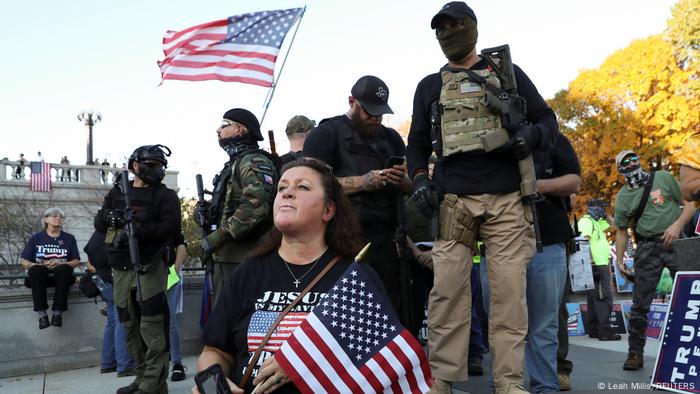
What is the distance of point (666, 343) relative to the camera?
4.22m

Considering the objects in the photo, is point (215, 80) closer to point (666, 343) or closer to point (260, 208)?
point (260, 208)

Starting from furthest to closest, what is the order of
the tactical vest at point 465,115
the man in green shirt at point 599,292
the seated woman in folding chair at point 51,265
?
the man in green shirt at point 599,292, the seated woman in folding chair at point 51,265, the tactical vest at point 465,115

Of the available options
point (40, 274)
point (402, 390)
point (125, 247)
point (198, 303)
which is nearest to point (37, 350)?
point (40, 274)

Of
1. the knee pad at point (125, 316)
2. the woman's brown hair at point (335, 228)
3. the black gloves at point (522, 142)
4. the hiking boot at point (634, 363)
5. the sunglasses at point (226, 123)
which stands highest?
the black gloves at point (522, 142)

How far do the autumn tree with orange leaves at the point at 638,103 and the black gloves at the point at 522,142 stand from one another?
1283 inches

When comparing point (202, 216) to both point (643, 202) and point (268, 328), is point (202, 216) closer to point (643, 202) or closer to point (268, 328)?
point (268, 328)

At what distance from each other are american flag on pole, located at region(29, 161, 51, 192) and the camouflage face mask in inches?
1546

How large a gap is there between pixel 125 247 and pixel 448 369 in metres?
3.34

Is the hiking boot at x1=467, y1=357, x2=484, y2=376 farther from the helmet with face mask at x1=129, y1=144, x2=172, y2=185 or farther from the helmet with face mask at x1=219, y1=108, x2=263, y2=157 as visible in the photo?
the helmet with face mask at x1=129, y1=144, x2=172, y2=185

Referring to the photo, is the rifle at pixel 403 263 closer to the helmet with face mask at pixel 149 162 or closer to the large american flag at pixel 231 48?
the helmet with face mask at pixel 149 162

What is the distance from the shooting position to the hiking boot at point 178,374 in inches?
276

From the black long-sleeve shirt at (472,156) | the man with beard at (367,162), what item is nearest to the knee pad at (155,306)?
the man with beard at (367,162)

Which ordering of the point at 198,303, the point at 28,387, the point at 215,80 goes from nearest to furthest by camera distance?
the point at 28,387, the point at 215,80, the point at 198,303

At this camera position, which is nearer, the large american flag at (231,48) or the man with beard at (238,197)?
the man with beard at (238,197)
